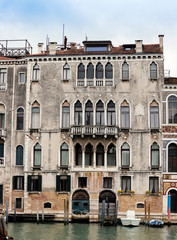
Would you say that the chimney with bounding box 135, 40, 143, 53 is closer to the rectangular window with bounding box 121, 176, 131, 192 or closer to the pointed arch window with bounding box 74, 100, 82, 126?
the pointed arch window with bounding box 74, 100, 82, 126

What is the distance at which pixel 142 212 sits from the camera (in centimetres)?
3338

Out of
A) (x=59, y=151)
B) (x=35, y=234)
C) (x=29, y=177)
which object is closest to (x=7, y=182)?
(x=29, y=177)

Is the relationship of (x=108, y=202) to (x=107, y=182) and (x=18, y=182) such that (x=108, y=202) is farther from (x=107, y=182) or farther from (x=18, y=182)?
(x=18, y=182)

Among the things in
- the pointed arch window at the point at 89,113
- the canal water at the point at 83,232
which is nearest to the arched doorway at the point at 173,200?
the canal water at the point at 83,232

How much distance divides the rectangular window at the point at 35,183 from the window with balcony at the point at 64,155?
1.93 metres

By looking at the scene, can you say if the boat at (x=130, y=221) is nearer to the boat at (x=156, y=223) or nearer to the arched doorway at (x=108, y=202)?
the boat at (x=156, y=223)

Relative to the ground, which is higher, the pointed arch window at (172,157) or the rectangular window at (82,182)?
the pointed arch window at (172,157)

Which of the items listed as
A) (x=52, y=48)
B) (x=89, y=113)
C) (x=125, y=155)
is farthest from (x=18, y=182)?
(x=52, y=48)

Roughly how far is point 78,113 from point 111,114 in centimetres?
239

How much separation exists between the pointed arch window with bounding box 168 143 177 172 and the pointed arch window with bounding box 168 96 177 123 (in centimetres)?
176

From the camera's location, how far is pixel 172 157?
1330 inches

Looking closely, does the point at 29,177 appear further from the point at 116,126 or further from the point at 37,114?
the point at 116,126

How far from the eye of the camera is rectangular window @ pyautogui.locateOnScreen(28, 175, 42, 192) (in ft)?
113

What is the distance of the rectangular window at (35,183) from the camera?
113ft
